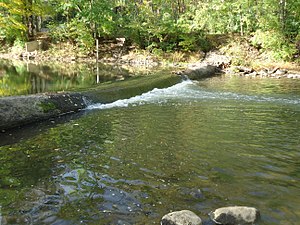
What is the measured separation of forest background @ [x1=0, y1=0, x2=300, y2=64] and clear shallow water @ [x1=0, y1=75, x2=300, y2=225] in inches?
623

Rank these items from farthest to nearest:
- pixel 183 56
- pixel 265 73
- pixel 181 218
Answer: pixel 183 56 → pixel 265 73 → pixel 181 218

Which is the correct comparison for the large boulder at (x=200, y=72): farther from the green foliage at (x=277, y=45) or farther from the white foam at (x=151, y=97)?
the green foliage at (x=277, y=45)

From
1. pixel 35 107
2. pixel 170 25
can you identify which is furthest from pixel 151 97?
pixel 170 25

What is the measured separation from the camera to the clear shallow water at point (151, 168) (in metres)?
4.56

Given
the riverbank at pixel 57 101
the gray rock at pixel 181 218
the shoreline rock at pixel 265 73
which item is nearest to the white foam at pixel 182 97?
the riverbank at pixel 57 101

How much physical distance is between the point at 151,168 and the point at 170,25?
83.6 feet

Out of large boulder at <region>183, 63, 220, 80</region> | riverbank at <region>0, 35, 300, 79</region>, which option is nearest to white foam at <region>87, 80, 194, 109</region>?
large boulder at <region>183, 63, 220, 80</region>

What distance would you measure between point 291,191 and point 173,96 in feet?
29.9

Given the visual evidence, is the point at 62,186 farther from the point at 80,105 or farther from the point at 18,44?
the point at 18,44

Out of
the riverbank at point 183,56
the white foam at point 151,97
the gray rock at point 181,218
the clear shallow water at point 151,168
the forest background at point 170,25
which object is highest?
the forest background at point 170,25

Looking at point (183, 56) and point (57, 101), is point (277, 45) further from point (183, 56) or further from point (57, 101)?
point (57, 101)

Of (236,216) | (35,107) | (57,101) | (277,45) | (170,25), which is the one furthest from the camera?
(170,25)

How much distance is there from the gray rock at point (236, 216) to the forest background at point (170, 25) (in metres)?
21.0

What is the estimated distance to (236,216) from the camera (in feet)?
13.7
